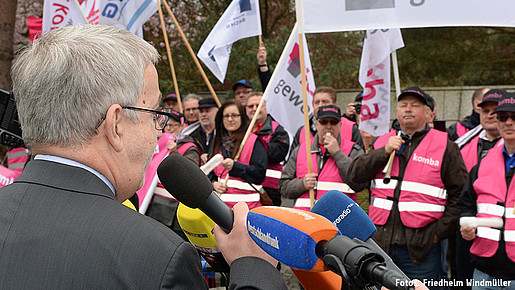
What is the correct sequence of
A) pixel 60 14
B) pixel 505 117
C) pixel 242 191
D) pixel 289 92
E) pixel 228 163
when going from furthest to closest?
pixel 60 14 < pixel 289 92 < pixel 242 191 < pixel 228 163 < pixel 505 117

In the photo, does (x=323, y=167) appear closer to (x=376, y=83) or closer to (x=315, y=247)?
(x=376, y=83)

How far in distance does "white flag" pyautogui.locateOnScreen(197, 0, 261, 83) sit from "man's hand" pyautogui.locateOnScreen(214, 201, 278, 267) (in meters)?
5.05

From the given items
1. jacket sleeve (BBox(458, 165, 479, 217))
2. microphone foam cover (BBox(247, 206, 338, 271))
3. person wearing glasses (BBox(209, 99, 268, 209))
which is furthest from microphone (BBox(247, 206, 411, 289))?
person wearing glasses (BBox(209, 99, 268, 209))

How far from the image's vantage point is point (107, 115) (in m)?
1.37

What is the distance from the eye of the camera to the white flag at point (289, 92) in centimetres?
547

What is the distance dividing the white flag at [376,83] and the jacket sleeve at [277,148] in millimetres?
983

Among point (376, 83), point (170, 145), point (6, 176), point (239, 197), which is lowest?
point (239, 197)

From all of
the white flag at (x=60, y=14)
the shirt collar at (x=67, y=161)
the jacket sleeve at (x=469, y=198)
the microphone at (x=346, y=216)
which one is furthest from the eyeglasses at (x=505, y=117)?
the white flag at (x=60, y=14)

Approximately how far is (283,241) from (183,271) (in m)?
0.26

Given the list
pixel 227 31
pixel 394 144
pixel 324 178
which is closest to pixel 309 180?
pixel 324 178

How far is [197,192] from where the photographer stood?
1454 mm

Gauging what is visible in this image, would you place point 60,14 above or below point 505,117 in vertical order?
above

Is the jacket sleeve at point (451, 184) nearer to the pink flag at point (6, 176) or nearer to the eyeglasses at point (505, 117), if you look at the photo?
the eyeglasses at point (505, 117)

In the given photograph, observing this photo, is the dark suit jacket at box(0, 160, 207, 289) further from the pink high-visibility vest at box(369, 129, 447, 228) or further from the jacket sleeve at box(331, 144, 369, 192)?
the jacket sleeve at box(331, 144, 369, 192)
